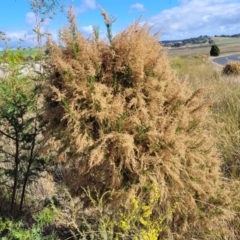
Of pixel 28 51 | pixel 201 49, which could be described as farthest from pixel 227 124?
pixel 201 49

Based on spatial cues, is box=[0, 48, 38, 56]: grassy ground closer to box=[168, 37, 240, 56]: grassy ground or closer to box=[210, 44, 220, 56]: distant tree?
box=[168, 37, 240, 56]: grassy ground

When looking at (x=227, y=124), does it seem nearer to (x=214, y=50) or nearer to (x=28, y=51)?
(x=28, y=51)

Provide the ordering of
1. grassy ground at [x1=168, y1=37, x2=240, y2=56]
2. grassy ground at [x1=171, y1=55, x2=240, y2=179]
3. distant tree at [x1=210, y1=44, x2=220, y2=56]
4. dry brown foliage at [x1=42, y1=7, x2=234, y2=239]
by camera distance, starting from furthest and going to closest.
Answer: grassy ground at [x1=168, y1=37, x2=240, y2=56] → distant tree at [x1=210, y1=44, x2=220, y2=56] → grassy ground at [x1=171, y1=55, x2=240, y2=179] → dry brown foliage at [x1=42, y1=7, x2=234, y2=239]

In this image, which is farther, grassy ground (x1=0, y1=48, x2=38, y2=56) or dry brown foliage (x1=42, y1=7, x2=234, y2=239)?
grassy ground (x1=0, y1=48, x2=38, y2=56)

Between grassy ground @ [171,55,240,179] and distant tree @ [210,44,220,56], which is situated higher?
grassy ground @ [171,55,240,179]

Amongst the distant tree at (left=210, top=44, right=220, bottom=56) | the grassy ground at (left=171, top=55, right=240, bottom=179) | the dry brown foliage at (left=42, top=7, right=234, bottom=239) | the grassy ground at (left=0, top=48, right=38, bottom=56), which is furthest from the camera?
the distant tree at (left=210, top=44, right=220, bottom=56)

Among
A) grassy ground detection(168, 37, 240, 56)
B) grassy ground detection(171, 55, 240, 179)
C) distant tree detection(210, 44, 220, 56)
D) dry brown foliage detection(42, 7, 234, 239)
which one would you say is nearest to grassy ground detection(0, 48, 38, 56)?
dry brown foliage detection(42, 7, 234, 239)

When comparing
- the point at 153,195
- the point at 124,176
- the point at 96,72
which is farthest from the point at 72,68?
the point at 153,195

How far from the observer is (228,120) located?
6.04 metres

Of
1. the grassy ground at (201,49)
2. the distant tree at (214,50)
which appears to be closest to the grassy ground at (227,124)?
the grassy ground at (201,49)

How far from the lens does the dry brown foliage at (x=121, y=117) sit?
9.51ft

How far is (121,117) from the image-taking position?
2.91 metres

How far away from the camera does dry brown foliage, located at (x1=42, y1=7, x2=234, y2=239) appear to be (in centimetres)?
290

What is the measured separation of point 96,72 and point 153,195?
1038 mm
